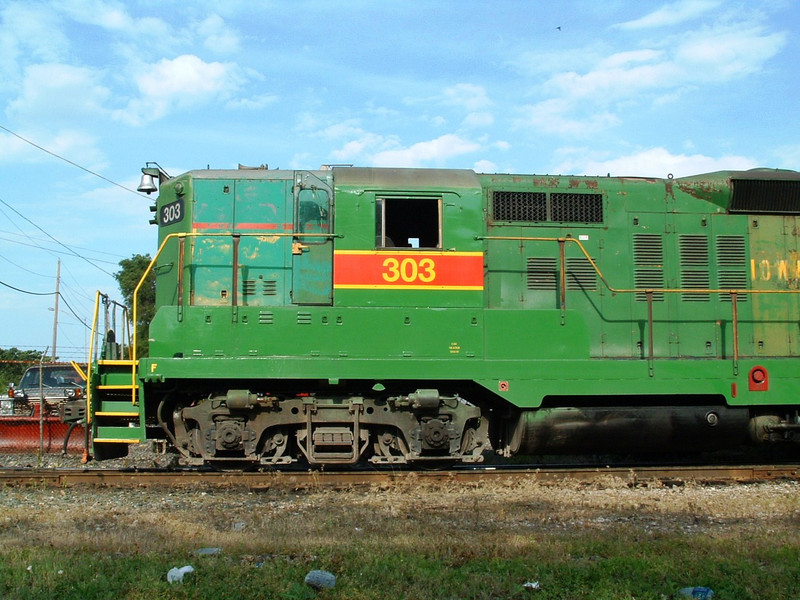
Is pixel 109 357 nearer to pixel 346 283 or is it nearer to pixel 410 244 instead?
pixel 346 283

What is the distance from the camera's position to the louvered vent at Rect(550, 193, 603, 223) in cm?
945

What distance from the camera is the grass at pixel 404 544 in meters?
4.49

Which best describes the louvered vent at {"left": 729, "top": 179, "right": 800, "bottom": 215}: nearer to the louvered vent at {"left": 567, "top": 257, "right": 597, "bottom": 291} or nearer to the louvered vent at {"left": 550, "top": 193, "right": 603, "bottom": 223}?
the louvered vent at {"left": 550, "top": 193, "right": 603, "bottom": 223}

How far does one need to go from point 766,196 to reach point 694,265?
150cm

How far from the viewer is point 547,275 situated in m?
9.34

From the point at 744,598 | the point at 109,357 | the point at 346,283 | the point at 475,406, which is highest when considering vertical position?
the point at 346,283

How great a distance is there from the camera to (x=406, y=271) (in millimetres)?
8586

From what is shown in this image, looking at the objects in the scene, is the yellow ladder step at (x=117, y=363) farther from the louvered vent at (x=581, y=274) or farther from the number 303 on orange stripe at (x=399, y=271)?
the louvered vent at (x=581, y=274)

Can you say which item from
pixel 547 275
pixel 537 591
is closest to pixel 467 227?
pixel 547 275

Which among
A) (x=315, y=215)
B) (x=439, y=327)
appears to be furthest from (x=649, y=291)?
(x=315, y=215)

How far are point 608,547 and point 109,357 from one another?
6.66 m

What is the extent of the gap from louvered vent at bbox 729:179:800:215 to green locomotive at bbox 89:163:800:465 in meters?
0.77

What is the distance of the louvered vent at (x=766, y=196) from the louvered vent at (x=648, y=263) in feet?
4.12

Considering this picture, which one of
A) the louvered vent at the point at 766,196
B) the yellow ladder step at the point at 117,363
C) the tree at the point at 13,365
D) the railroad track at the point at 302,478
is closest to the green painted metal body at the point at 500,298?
the louvered vent at the point at 766,196
